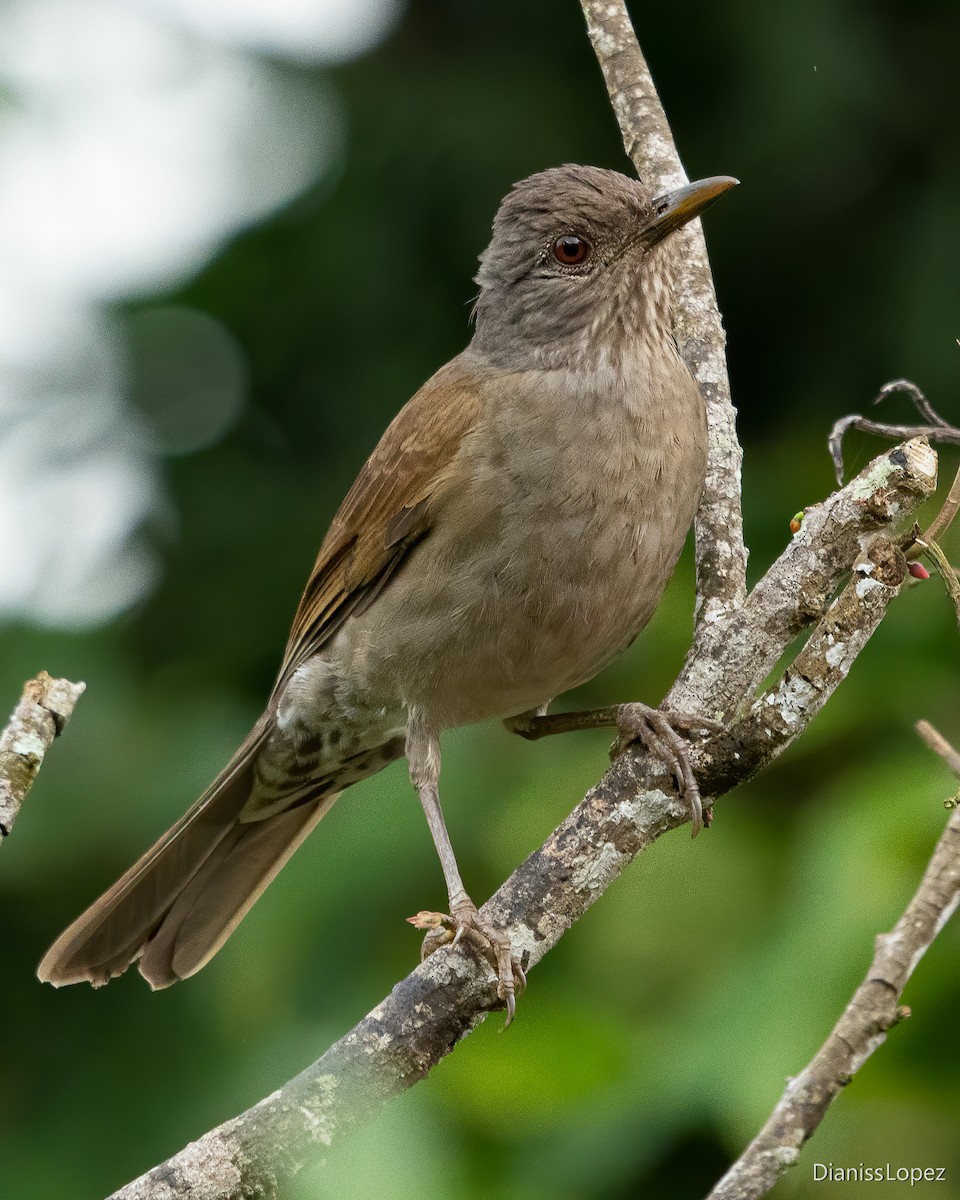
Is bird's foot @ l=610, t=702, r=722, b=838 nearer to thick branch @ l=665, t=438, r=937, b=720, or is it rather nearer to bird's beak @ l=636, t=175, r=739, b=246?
thick branch @ l=665, t=438, r=937, b=720

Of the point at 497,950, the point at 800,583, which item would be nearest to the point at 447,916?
the point at 497,950

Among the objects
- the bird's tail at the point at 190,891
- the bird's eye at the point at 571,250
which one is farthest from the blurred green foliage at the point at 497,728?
the bird's eye at the point at 571,250

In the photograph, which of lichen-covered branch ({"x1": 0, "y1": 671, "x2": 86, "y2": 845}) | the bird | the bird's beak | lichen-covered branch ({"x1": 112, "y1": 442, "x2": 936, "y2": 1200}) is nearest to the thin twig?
lichen-covered branch ({"x1": 112, "y1": 442, "x2": 936, "y2": 1200})

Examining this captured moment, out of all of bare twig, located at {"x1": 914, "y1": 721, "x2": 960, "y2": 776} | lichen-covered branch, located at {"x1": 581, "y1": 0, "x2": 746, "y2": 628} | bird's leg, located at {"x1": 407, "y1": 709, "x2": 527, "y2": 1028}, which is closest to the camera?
bare twig, located at {"x1": 914, "y1": 721, "x2": 960, "y2": 776}

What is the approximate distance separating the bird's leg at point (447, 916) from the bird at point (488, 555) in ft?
0.03

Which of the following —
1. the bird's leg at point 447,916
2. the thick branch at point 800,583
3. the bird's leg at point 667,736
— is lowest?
the bird's leg at point 447,916

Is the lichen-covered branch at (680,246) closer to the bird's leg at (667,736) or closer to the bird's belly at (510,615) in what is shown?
the bird's belly at (510,615)

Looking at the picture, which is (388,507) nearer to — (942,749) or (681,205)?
(681,205)

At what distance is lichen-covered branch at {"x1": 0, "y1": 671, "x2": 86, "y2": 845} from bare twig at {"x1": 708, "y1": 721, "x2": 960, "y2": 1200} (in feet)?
4.35

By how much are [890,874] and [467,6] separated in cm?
389

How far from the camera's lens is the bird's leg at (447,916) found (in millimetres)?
2711

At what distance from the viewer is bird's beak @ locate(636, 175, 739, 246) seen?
11.7 ft

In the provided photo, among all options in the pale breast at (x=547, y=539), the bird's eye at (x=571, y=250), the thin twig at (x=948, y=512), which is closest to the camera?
the thin twig at (x=948, y=512)

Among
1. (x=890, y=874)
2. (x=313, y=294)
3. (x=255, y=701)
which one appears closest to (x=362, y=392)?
(x=313, y=294)
